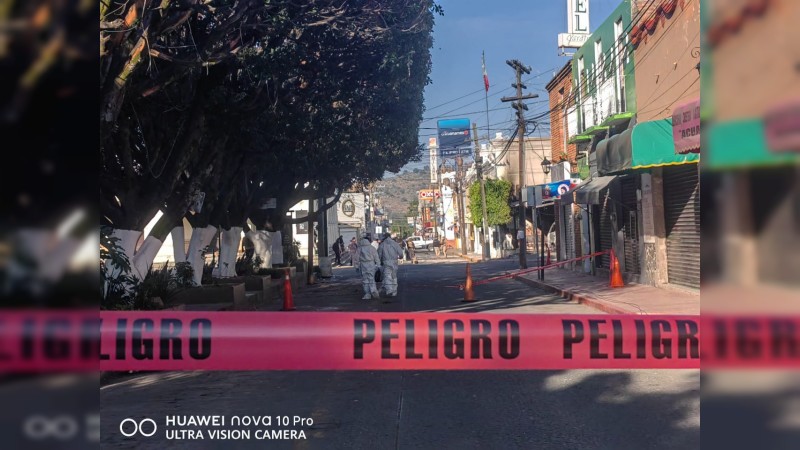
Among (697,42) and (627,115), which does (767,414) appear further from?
(627,115)

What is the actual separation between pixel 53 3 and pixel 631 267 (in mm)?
19715

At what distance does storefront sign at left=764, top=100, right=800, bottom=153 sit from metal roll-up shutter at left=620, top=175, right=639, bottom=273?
17.0 meters

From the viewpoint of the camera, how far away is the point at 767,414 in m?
3.30

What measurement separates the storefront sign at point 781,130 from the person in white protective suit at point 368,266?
1484cm

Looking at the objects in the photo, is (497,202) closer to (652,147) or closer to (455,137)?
(455,137)

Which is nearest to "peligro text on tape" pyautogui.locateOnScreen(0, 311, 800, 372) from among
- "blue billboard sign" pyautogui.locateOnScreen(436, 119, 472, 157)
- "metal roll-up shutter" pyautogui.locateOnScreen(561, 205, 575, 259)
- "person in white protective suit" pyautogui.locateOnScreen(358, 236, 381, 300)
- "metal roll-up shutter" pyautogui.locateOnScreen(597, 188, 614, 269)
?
"person in white protective suit" pyautogui.locateOnScreen(358, 236, 381, 300)

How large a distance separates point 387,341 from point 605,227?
21800 mm

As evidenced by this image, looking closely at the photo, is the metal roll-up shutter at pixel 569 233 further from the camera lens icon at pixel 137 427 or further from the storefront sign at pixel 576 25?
the camera lens icon at pixel 137 427

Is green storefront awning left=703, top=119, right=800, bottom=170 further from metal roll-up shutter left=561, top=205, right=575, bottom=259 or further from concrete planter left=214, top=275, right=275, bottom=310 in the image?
metal roll-up shutter left=561, top=205, right=575, bottom=259

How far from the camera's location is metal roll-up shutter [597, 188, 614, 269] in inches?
909

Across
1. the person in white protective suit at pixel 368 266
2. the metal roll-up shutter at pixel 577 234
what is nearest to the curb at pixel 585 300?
the person in white protective suit at pixel 368 266

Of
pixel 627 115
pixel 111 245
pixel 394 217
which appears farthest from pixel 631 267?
pixel 394 217

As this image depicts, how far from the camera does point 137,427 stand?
6090 millimetres

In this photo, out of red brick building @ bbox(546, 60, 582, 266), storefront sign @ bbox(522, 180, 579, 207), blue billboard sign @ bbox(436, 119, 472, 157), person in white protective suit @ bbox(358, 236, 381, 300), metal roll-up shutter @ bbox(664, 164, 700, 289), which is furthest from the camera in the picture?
blue billboard sign @ bbox(436, 119, 472, 157)
